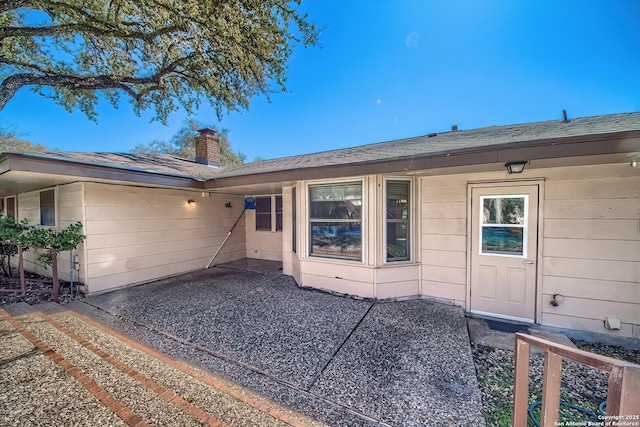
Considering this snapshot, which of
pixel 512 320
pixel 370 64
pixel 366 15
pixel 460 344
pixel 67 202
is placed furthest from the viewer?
pixel 370 64

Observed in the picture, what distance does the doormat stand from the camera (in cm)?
359

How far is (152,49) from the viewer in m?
6.11

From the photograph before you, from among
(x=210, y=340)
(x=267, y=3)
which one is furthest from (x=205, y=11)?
(x=210, y=340)

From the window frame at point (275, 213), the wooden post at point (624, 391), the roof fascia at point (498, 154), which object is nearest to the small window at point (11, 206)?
the window frame at point (275, 213)

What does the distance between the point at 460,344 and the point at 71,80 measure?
9444 millimetres

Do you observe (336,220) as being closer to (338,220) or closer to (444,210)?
(338,220)

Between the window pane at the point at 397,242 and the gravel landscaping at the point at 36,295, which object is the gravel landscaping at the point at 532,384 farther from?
the gravel landscaping at the point at 36,295

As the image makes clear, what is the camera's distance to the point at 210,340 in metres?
3.11

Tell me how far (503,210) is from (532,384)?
2.53 meters

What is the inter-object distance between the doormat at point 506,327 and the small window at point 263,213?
647cm

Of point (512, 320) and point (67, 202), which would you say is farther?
point (67, 202)

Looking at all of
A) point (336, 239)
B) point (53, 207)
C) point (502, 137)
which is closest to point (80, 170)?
point (53, 207)

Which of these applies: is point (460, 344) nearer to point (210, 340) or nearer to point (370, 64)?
point (210, 340)

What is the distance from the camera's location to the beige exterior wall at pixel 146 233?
16.3 ft
